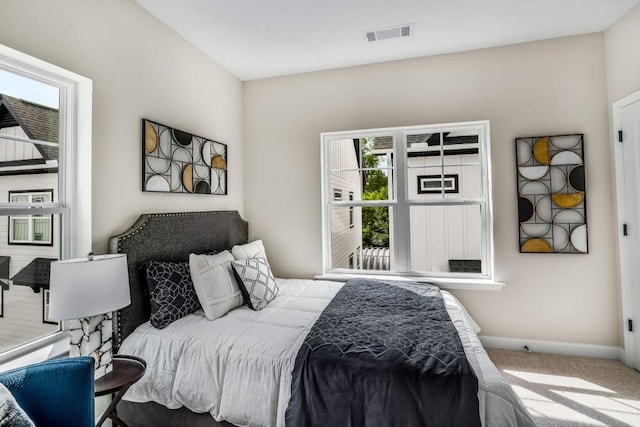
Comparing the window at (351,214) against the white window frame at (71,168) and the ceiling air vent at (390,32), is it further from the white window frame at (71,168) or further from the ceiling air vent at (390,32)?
the white window frame at (71,168)

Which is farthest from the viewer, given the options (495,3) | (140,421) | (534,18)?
(534,18)

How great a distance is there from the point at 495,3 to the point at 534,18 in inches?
17.8

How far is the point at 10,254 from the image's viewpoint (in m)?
1.63

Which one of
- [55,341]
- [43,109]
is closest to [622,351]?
[55,341]

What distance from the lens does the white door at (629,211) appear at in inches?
98.3

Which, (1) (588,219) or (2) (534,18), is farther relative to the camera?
(1) (588,219)

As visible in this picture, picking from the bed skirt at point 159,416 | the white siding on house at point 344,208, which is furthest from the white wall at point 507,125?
the bed skirt at point 159,416

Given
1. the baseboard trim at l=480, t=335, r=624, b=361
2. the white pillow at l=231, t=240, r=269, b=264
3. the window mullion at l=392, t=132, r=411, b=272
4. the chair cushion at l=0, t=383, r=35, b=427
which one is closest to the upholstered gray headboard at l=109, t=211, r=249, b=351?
the white pillow at l=231, t=240, r=269, b=264

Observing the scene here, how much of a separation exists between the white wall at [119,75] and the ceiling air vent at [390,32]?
155 centimetres

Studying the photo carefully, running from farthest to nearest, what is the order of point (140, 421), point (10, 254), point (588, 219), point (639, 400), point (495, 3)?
point (588, 219) → point (495, 3) → point (639, 400) → point (140, 421) → point (10, 254)

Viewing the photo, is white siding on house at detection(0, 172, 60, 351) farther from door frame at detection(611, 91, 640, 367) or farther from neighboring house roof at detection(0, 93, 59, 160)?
door frame at detection(611, 91, 640, 367)

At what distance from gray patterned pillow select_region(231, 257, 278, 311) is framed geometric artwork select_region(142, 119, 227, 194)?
86 cm

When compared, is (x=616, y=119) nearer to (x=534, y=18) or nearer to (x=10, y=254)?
(x=534, y=18)

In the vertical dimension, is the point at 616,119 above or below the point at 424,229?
above
